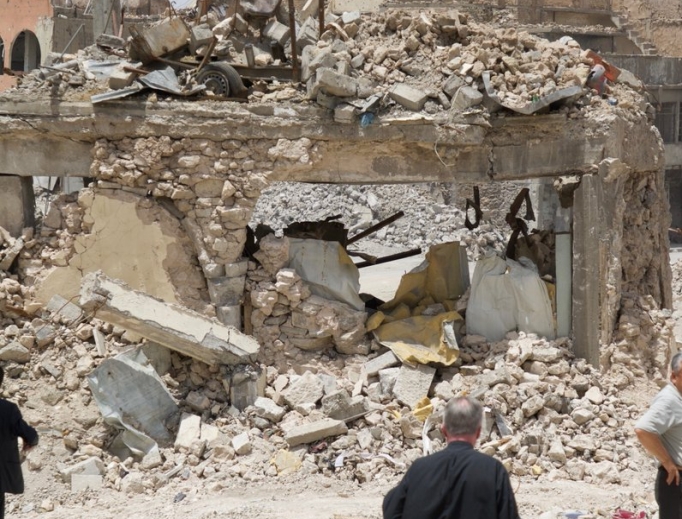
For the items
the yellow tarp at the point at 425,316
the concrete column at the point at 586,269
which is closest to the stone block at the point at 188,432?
the yellow tarp at the point at 425,316

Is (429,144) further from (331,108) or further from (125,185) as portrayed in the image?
(125,185)

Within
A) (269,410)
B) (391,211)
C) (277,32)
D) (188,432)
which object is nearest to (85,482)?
(188,432)

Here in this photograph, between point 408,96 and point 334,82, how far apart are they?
2.32 ft

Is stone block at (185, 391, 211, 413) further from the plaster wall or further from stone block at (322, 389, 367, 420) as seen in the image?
the plaster wall

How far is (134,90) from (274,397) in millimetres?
3118

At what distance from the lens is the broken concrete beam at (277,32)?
10.3 m

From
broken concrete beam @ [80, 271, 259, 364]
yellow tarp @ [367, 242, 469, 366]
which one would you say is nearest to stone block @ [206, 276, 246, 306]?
broken concrete beam @ [80, 271, 259, 364]

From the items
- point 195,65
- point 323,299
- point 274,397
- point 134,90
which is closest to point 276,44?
point 195,65

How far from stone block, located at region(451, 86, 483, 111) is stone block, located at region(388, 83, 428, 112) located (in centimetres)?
30

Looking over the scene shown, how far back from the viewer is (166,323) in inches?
353

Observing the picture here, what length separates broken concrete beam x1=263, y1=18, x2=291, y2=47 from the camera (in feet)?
33.7

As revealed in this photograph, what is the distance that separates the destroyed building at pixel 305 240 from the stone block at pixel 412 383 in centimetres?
2

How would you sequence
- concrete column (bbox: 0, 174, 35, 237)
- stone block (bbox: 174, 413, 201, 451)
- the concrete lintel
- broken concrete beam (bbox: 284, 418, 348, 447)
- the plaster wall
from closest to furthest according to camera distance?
1. broken concrete beam (bbox: 284, 418, 348, 447)
2. stone block (bbox: 174, 413, 201, 451)
3. the concrete lintel
4. concrete column (bbox: 0, 174, 35, 237)
5. the plaster wall

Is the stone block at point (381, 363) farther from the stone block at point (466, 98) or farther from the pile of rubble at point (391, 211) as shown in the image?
the pile of rubble at point (391, 211)
